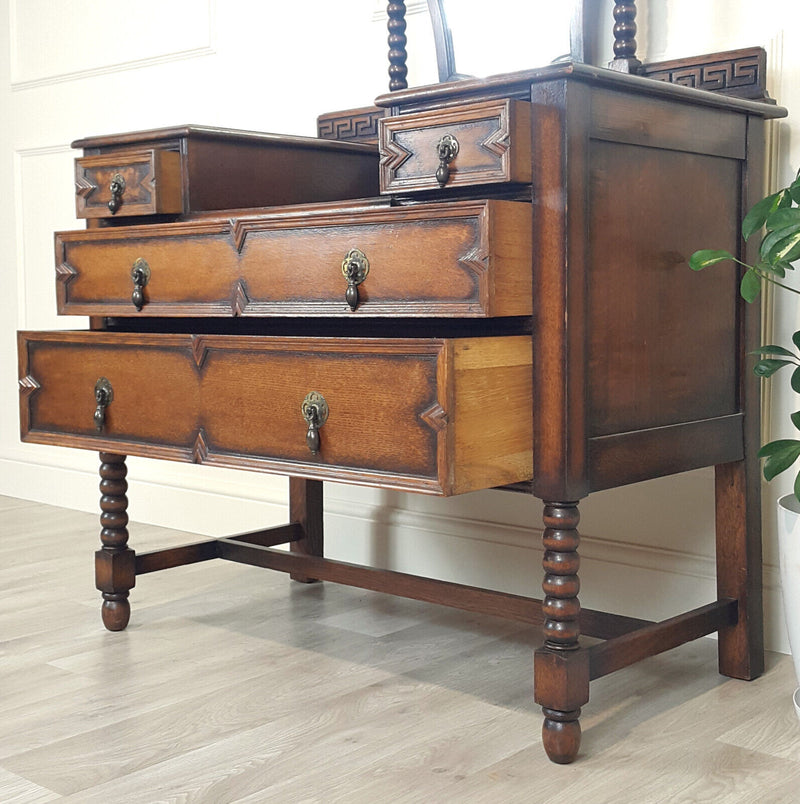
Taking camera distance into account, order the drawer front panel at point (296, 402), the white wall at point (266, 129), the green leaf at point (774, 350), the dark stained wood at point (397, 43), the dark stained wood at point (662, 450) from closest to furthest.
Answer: the drawer front panel at point (296, 402) → the dark stained wood at point (662, 450) → the green leaf at point (774, 350) → the white wall at point (266, 129) → the dark stained wood at point (397, 43)

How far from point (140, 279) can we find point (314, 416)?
0.46 meters

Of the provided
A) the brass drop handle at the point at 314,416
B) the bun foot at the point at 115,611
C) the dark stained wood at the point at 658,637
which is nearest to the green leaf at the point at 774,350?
the dark stained wood at the point at 658,637

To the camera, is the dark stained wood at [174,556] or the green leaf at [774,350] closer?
the green leaf at [774,350]

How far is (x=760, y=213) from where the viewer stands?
1543 mm

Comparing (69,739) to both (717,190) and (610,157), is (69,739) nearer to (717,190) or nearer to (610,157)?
(610,157)

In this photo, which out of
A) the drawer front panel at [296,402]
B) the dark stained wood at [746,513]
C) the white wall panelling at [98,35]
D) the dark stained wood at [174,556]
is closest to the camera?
the drawer front panel at [296,402]

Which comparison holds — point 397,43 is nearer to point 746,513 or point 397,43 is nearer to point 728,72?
point 728,72

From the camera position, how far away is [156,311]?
1.78 metres

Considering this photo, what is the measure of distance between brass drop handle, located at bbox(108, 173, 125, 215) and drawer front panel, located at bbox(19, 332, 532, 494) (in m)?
0.22

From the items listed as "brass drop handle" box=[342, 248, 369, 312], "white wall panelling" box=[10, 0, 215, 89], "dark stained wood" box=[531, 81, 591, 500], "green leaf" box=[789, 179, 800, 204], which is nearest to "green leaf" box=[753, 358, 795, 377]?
"green leaf" box=[789, 179, 800, 204]

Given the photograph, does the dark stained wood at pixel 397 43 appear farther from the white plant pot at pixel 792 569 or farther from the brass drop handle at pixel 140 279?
the white plant pot at pixel 792 569

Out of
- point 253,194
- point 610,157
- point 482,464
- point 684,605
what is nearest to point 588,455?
point 482,464

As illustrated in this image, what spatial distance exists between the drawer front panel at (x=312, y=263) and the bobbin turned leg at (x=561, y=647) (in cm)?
28

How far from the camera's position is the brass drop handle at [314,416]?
150cm
